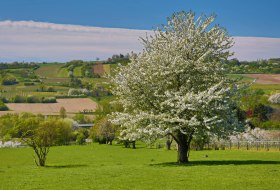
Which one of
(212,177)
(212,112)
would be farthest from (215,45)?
(212,177)

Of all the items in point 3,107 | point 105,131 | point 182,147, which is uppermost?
point 3,107

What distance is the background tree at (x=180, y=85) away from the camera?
117ft

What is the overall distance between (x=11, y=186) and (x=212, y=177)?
10416 millimetres

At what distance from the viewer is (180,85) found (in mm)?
38094

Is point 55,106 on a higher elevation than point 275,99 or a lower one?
lower

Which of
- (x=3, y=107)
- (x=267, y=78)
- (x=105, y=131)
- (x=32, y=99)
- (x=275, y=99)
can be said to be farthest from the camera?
(x=32, y=99)

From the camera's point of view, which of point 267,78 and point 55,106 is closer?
point 267,78

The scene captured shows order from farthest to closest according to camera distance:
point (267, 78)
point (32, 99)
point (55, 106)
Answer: point (32, 99), point (55, 106), point (267, 78)

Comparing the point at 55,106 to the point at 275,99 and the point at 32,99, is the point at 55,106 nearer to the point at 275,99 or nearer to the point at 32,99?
the point at 32,99

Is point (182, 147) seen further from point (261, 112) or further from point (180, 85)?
point (261, 112)

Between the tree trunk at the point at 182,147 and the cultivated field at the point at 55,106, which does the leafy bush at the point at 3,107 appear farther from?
the tree trunk at the point at 182,147

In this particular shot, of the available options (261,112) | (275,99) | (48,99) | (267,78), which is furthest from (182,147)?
(48,99)

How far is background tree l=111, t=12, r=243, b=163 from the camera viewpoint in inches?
1409

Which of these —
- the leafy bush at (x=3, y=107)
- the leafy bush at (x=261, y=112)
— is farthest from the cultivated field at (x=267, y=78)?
the leafy bush at (x=3, y=107)
